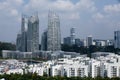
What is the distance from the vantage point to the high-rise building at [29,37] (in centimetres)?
2170

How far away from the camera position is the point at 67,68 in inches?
378

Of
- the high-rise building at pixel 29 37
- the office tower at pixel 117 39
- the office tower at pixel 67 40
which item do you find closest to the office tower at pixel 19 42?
the high-rise building at pixel 29 37

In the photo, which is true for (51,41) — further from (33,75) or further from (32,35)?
(33,75)

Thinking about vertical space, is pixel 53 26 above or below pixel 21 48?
above

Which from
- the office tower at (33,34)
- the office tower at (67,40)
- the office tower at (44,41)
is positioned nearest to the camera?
the office tower at (33,34)

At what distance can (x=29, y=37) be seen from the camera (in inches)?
855

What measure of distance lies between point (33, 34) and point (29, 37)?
0.33 metres

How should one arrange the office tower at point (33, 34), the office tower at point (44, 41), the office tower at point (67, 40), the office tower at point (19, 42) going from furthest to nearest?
1. the office tower at point (67, 40)
2. the office tower at point (19, 42)
3. the office tower at point (44, 41)
4. the office tower at point (33, 34)

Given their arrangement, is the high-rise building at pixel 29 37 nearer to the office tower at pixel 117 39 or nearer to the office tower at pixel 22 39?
the office tower at pixel 22 39

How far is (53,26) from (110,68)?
41.3 ft

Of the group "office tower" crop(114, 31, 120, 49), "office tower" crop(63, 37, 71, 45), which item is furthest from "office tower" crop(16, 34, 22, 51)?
"office tower" crop(114, 31, 120, 49)

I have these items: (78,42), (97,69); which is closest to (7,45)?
(78,42)

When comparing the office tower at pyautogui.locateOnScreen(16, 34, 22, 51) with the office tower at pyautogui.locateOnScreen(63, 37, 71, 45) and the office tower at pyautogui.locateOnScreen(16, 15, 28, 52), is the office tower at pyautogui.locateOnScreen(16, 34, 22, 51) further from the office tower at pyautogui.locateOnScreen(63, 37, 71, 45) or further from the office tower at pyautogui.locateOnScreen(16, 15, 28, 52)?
the office tower at pyautogui.locateOnScreen(63, 37, 71, 45)

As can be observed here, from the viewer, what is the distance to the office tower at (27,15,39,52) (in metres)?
21.7
